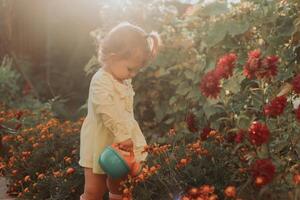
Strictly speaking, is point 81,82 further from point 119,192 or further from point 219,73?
point 219,73

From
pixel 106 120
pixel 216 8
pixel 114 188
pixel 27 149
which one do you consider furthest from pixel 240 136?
pixel 27 149

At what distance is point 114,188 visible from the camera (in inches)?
157

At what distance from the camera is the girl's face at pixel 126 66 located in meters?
3.72

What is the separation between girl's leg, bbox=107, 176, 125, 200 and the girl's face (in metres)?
0.69

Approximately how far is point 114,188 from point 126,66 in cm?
85

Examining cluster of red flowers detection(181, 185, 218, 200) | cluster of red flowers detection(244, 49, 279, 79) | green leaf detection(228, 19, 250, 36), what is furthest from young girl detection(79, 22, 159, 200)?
green leaf detection(228, 19, 250, 36)

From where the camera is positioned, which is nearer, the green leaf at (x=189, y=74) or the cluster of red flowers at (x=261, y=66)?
the cluster of red flowers at (x=261, y=66)

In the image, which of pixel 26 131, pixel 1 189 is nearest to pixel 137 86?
pixel 26 131

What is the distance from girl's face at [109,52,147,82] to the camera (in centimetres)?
372

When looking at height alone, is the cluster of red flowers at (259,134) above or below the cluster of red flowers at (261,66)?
below

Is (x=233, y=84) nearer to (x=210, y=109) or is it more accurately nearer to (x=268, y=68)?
(x=210, y=109)

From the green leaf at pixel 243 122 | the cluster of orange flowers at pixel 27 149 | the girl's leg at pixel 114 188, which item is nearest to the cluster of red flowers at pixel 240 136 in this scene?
the green leaf at pixel 243 122

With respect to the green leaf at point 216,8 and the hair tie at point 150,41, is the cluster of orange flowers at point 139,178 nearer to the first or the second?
the hair tie at point 150,41

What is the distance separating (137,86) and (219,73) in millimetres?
3192
